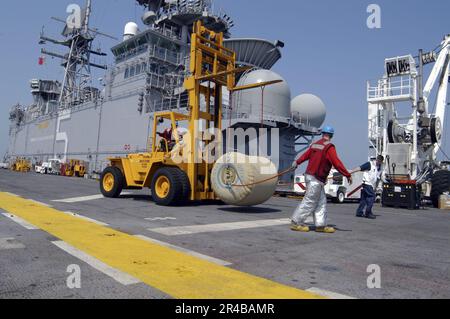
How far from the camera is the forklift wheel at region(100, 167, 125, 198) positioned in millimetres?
11680

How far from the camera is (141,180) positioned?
1106 cm

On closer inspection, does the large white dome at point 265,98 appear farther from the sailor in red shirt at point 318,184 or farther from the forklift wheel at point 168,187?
the sailor in red shirt at point 318,184

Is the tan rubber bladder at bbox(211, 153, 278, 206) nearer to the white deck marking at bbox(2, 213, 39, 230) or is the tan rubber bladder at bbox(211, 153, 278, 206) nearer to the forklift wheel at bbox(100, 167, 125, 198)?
the forklift wheel at bbox(100, 167, 125, 198)

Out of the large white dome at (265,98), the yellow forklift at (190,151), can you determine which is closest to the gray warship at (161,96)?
the large white dome at (265,98)

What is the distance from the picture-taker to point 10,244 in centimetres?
432

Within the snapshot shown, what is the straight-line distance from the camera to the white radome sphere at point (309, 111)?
35188 millimetres

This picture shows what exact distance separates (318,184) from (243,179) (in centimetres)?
274

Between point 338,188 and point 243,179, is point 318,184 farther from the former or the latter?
point 338,188

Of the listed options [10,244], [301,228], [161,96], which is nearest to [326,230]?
[301,228]

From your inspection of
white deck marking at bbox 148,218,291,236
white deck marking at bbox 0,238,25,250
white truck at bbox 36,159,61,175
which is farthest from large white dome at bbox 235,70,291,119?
white truck at bbox 36,159,61,175
